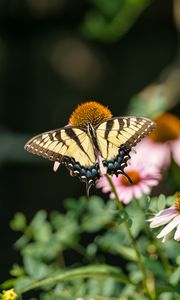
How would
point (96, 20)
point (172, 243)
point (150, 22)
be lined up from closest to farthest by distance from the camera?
point (172, 243)
point (96, 20)
point (150, 22)

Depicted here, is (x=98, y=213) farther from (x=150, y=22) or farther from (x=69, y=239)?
(x=150, y=22)

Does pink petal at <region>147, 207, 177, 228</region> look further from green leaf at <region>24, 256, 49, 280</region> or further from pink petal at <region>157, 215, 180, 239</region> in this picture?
green leaf at <region>24, 256, 49, 280</region>

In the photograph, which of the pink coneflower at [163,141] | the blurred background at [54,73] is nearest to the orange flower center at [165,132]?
the pink coneflower at [163,141]

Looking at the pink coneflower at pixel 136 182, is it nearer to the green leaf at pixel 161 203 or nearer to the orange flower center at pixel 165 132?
the green leaf at pixel 161 203

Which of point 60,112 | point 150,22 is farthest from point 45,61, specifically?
point 150,22

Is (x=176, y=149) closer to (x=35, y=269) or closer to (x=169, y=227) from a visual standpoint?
(x=35, y=269)

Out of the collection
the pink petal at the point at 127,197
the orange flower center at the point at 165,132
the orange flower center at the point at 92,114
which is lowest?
the pink petal at the point at 127,197
